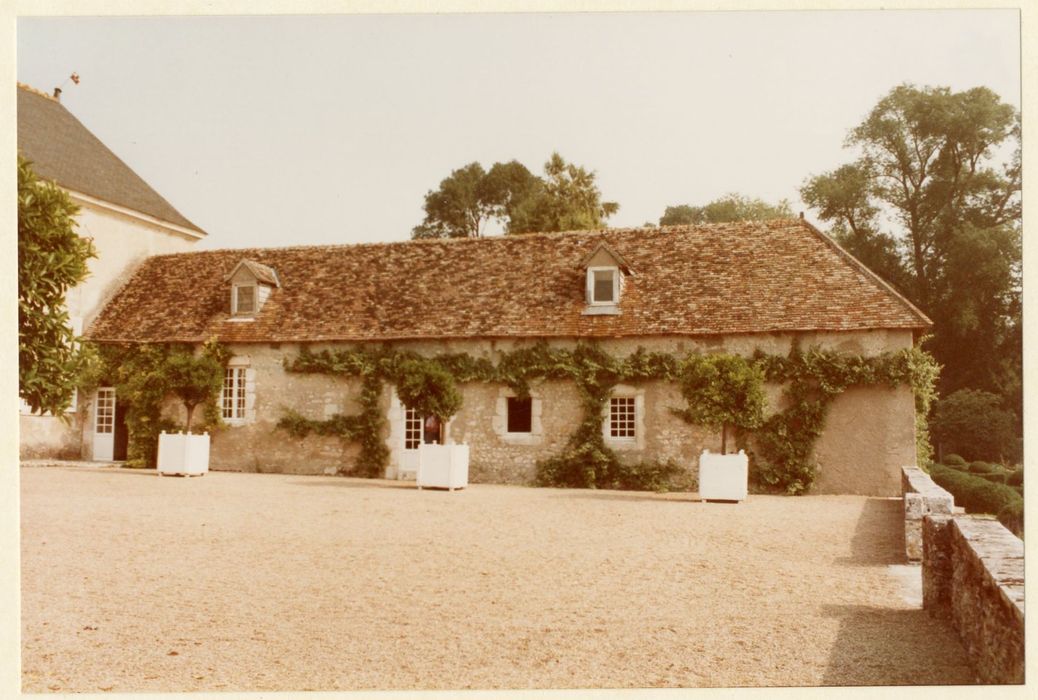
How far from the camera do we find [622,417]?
65.1 feet

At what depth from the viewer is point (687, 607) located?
773cm

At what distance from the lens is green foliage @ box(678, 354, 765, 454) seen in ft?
54.4

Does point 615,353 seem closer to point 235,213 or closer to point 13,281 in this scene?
point 235,213

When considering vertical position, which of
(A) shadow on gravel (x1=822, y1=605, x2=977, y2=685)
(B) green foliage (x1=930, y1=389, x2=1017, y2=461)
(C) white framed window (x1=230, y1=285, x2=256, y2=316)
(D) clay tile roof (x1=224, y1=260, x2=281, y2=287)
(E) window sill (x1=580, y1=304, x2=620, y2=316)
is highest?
(D) clay tile roof (x1=224, y1=260, x2=281, y2=287)

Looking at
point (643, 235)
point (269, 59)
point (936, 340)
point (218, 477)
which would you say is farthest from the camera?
Answer: point (643, 235)

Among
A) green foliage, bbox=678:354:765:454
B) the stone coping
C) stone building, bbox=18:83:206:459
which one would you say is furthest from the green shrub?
stone building, bbox=18:83:206:459

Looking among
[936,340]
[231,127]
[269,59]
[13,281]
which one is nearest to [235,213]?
[231,127]

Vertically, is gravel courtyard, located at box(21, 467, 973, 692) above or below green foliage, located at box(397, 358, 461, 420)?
below

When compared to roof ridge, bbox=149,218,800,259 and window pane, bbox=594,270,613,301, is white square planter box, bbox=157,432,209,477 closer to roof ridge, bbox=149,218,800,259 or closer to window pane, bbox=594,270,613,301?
roof ridge, bbox=149,218,800,259

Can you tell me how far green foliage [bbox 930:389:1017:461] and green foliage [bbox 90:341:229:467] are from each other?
50.5 feet

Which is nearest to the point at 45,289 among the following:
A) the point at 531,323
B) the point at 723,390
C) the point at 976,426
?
the point at 976,426

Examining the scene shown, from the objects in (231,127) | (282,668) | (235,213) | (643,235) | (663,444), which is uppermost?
(643,235)

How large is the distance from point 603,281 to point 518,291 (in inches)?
80.4

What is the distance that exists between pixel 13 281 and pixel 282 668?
4.35 m
